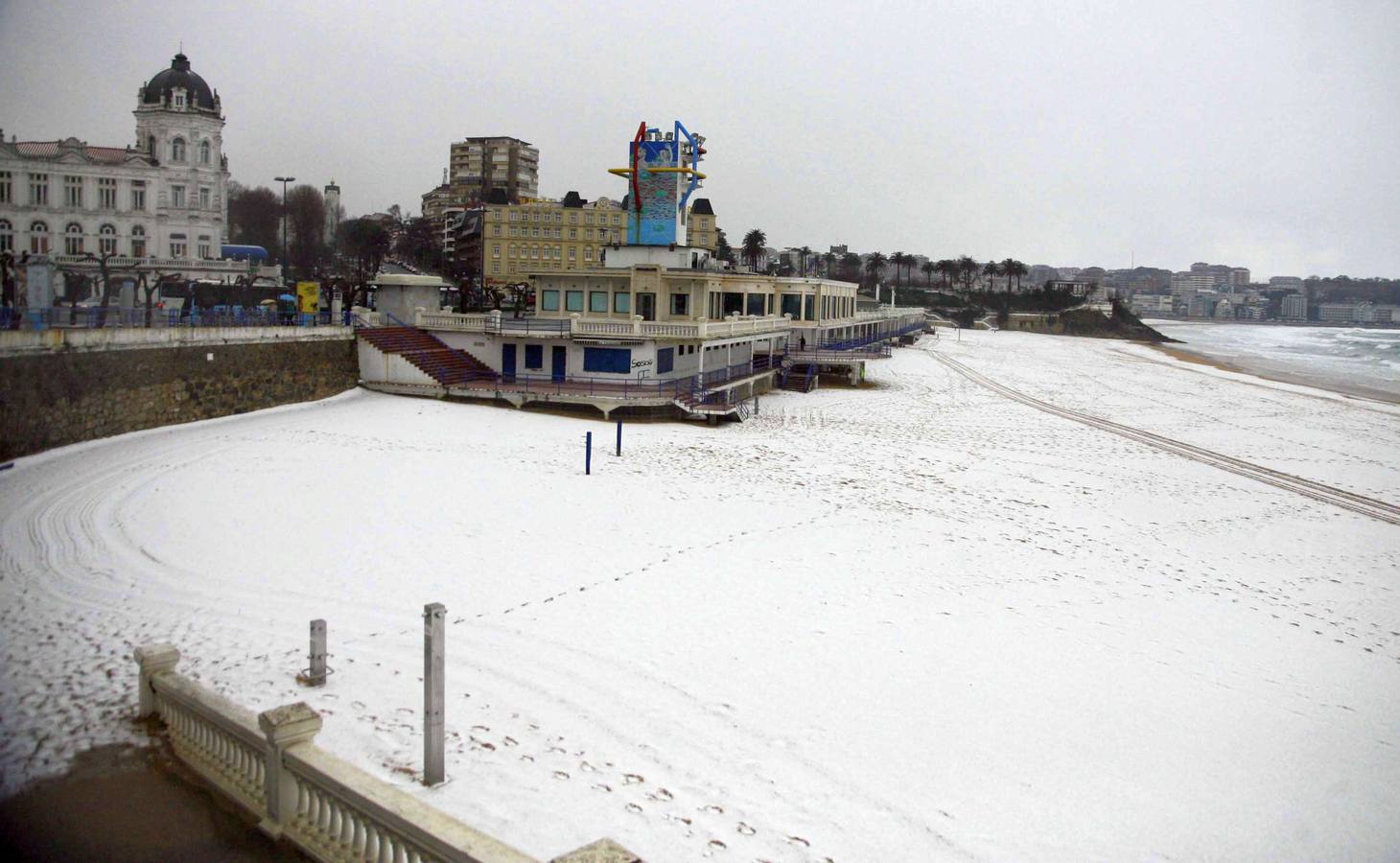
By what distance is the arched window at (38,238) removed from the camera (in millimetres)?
15042

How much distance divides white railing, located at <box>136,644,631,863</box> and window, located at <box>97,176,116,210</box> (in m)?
19.2

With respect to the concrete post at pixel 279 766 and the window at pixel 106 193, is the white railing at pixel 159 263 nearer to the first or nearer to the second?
the window at pixel 106 193

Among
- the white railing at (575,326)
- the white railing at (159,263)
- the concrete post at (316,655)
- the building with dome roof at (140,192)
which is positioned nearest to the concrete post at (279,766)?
the concrete post at (316,655)

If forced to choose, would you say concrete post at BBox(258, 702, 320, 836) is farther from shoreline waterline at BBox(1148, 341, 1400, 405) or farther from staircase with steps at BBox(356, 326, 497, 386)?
shoreline waterline at BBox(1148, 341, 1400, 405)

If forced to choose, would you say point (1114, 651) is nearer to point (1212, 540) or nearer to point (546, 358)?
point (1212, 540)

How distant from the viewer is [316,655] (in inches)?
432

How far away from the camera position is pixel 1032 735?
11.5 meters

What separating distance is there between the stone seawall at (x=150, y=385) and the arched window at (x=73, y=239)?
2275 millimetres

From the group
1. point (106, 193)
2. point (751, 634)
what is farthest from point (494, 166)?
point (751, 634)

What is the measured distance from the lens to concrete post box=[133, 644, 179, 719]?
9.25 metres

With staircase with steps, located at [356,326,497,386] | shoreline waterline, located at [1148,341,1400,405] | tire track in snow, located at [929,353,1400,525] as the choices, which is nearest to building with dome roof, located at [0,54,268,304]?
staircase with steps, located at [356,326,497,386]

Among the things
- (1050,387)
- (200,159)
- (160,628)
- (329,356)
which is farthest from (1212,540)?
(200,159)

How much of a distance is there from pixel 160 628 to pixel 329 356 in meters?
22.8

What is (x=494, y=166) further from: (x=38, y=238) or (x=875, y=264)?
(x=38, y=238)
